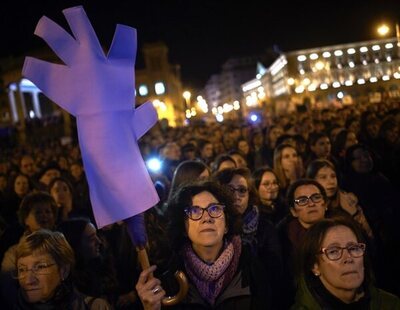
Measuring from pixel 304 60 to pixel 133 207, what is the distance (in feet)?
287

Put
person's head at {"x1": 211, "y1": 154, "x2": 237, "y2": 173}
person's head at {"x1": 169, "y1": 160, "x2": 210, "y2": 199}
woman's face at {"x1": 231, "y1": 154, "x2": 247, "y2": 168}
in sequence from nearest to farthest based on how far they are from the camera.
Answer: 1. person's head at {"x1": 169, "y1": 160, "x2": 210, "y2": 199}
2. person's head at {"x1": 211, "y1": 154, "x2": 237, "y2": 173}
3. woman's face at {"x1": 231, "y1": 154, "x2": 247, "y2": 168}

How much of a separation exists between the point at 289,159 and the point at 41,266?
4.30 metres

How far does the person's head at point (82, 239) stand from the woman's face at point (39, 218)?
1.54 feet

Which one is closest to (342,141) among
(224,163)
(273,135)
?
(273,135)

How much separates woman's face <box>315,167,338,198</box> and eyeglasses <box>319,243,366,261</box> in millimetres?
2190

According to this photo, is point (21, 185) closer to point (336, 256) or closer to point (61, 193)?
point (61, 193)

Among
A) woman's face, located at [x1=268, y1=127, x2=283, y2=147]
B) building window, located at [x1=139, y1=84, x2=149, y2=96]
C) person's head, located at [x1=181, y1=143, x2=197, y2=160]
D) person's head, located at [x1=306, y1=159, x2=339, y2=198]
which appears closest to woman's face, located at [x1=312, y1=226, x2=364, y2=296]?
person's head, located at [x1=306, y1=159, x2=339, y2=198]

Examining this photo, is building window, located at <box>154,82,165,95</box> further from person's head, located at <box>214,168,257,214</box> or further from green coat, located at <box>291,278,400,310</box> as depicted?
green coat, located at <box>291,278,400,310</box>

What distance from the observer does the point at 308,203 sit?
3904 mm

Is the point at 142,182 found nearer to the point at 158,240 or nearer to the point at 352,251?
the point at 352,251

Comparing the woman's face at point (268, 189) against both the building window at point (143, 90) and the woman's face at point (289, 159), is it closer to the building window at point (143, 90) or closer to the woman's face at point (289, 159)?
the woman's face at point (289, 159)

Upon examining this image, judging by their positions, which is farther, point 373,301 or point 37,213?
point 37,213

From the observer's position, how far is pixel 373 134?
8.97 m

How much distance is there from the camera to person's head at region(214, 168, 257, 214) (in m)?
4.44
